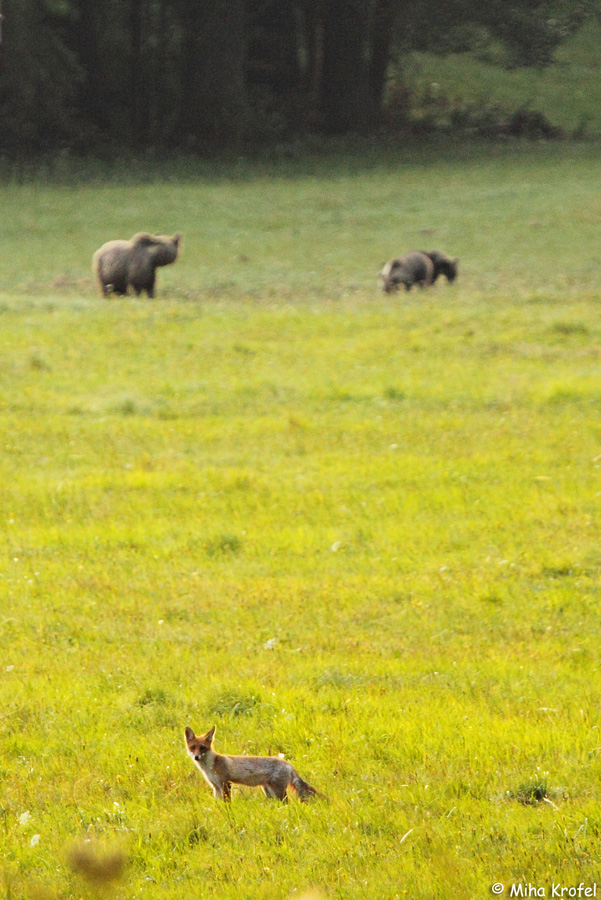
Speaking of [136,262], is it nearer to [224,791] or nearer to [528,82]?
[224,791]

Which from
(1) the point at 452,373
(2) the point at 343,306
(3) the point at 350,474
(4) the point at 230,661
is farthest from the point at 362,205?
(4) the point at 230,661

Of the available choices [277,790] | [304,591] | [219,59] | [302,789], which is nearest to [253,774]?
[277,790]

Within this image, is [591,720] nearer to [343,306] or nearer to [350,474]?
[350,474]

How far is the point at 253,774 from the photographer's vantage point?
683cm

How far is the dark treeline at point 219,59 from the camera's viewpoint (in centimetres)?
5622

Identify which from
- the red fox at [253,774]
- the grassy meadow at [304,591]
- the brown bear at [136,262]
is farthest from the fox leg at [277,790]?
the brown bear at [136,262]

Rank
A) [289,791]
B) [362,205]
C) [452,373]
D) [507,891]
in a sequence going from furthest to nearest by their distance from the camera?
[362,205] < [452,373] < [289,791] < [507,891]

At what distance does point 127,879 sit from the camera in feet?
20.1

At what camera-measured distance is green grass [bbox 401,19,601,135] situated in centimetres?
6419

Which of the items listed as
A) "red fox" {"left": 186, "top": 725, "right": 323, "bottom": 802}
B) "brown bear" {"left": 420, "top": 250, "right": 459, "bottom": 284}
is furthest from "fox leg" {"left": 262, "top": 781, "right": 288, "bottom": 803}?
"brown bear" {"left": 420, "top": 250, "right": 459, "bottom": 284}

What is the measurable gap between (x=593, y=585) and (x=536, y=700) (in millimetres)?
2816

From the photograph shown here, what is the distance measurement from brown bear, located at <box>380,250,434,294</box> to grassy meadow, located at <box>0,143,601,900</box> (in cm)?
289

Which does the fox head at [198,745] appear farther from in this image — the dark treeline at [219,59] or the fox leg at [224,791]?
the dark treeline at [219,59]

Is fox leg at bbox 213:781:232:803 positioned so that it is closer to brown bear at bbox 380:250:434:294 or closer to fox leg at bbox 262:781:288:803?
fox leg at bbox 262:781:288:803
